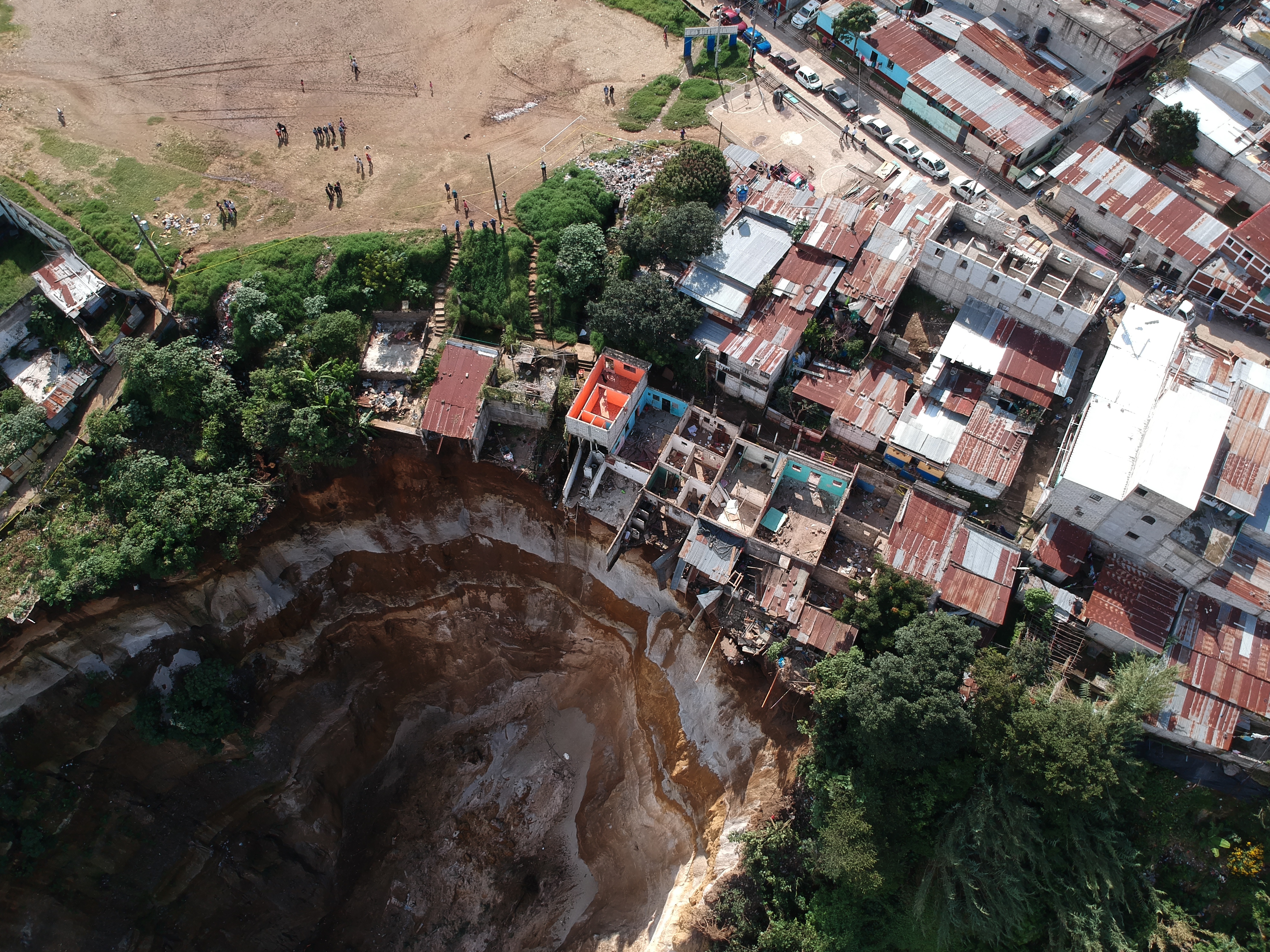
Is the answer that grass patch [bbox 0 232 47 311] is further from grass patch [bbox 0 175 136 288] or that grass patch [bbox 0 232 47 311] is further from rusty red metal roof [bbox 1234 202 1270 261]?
rusty red metal roof [bbox 1234 202 1270 261]

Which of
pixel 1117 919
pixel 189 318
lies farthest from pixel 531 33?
pixel 1117 919

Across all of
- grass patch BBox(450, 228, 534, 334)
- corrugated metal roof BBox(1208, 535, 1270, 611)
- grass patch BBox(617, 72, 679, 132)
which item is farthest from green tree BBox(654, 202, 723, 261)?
corrugated metal roof BBox(1208, 535, 1270, 611)

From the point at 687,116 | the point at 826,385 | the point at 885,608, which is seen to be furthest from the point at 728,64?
the point at 885,608

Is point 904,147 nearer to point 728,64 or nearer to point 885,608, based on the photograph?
point 728,64

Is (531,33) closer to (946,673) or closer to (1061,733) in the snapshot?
(946,673)

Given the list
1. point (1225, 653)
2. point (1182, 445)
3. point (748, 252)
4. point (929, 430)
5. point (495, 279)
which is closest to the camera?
point (1225, 653)

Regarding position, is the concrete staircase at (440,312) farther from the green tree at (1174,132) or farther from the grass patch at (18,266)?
the green tree at (1174,132)
